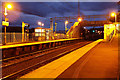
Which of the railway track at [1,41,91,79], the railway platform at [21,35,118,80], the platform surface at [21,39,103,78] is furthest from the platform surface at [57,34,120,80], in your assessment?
the railway track at [1,41,91,79]

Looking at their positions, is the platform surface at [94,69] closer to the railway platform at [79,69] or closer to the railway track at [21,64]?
the railway platform at [79,69]

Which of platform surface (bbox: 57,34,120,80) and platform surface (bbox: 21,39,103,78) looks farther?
platform surface (bbox: 21,39,103,78)

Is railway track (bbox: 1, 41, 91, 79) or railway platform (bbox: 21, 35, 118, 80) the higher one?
railway platform (bbox: 21, 35, 118, 80)

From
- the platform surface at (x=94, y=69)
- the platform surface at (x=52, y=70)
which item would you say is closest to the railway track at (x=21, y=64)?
the platform surface at (x=52, y=70)

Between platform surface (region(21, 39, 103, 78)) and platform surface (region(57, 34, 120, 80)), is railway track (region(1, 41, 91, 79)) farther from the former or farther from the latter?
platform surface (region(57, 34, 120, 80))

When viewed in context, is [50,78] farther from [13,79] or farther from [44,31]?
[44,31]

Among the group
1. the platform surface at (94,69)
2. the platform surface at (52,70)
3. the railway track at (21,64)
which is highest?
the platform surface at (94,69)

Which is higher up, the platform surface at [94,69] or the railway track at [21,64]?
the platform surface at [94,69]

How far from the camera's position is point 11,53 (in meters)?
16.1

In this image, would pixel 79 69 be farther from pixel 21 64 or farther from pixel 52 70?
pixel 21 64

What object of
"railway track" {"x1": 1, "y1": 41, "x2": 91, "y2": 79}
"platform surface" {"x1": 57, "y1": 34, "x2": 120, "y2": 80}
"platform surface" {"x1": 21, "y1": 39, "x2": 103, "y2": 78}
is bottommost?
"railway track" {"x1": 1, "y1": 41, "x2": 91, "y2": 79}

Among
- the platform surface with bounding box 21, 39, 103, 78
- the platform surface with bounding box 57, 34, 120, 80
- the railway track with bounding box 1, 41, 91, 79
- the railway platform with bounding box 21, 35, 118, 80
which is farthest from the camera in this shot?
the railway track with bounding box 1, 41, 91, 79

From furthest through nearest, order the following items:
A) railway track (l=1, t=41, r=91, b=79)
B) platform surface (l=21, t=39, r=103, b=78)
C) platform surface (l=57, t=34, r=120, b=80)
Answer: railway track (l=1, t=41, r=91, b=79)
platform surface (l=21, t=39, r=103, b=78)
platform surface (l=57, t=34, r=120, b=80)

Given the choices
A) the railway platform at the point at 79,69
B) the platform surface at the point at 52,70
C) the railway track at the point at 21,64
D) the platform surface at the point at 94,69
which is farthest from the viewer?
the railway track at the point at 21,64
